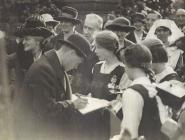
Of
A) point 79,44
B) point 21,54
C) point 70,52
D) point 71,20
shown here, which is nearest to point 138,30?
point 71,20

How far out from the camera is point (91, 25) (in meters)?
5.68

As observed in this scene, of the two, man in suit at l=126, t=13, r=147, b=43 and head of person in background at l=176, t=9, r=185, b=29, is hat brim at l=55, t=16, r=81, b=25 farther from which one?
head of person in background at l=176, t=9, r=185, b=29

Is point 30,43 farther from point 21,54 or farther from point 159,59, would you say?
point 159,59

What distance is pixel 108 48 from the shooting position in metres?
5.54

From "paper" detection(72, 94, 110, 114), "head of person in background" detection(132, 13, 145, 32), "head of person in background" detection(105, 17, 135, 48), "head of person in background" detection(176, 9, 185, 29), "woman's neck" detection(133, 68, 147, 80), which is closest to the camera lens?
"woman's neck" detection(133, 68, 147, 80)

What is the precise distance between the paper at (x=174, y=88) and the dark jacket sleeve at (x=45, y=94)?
2.18 ft

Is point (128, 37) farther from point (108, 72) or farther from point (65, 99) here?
point (65, 99)

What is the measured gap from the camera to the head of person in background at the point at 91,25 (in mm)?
5684

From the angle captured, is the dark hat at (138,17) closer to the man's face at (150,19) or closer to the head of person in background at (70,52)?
the man's face at (150,19)

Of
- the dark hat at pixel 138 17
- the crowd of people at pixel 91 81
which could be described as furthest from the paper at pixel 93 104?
the dark hat at pixel 138 17

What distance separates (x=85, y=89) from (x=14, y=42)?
22.9 inches

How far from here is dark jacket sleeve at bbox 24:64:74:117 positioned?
17.3 feet

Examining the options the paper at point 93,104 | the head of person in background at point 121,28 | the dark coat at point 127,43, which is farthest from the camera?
the head of person in background at point 121,28

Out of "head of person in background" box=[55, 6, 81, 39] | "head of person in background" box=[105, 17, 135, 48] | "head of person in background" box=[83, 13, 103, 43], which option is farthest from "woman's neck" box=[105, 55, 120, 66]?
"head of person in background" box=[55, 6, 81, 39]
